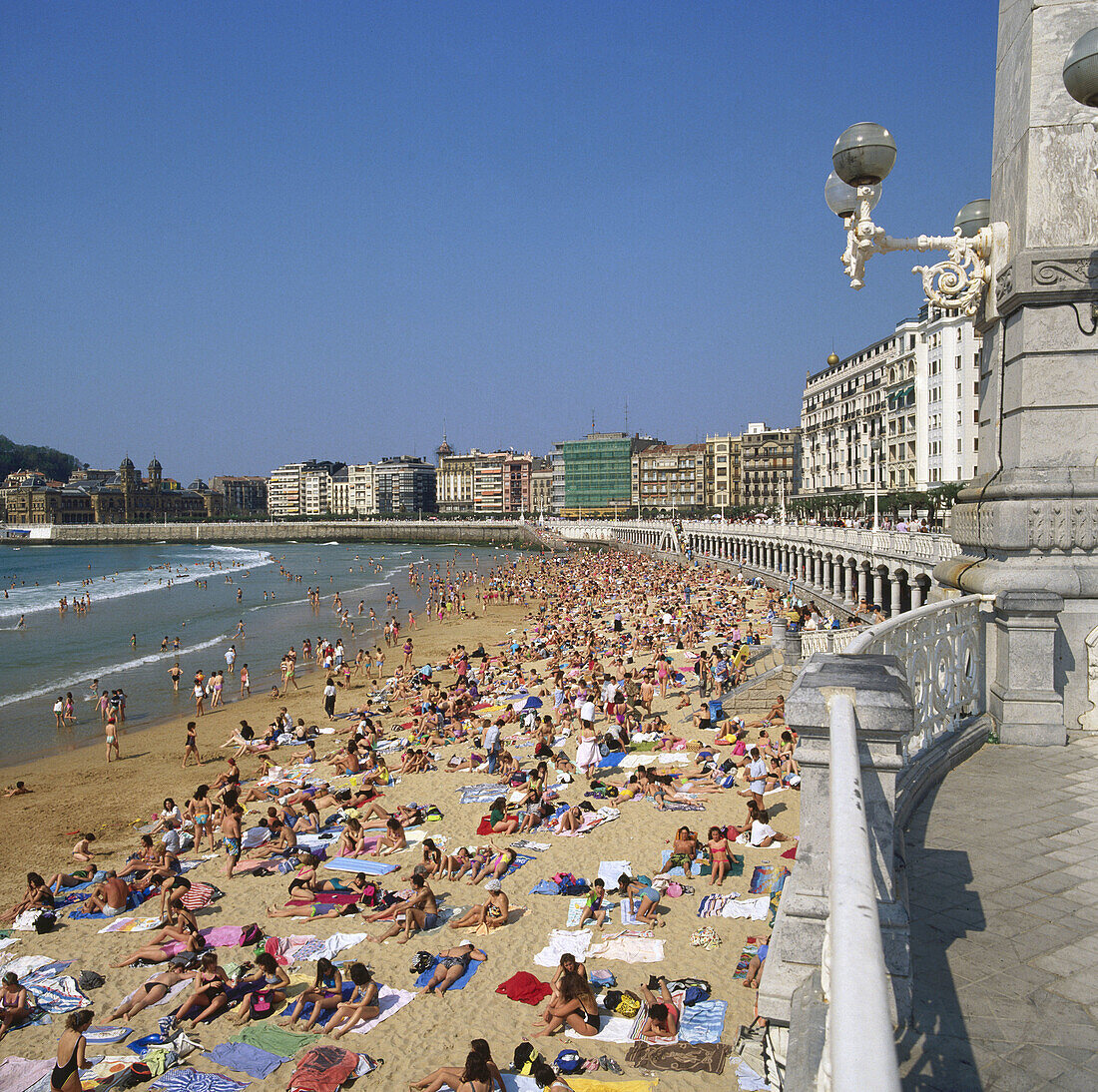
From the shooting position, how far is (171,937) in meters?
10.1

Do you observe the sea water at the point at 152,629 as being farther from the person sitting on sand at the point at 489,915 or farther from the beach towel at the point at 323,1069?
the beach towel at the point at 323,1069

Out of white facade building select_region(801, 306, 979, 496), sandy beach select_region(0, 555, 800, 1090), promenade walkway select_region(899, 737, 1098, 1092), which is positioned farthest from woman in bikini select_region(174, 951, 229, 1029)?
white facade building select_region(801, 306, 979, 496)

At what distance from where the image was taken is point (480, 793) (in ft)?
48.9

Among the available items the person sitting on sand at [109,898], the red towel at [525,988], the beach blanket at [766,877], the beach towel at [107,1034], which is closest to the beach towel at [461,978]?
the red towel at [525,988]

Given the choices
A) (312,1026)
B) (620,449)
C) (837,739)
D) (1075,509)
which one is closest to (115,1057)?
(312,1026)

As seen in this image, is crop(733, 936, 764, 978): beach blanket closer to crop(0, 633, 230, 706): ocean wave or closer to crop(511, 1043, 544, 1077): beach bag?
crop(511, 1043, 544, 1077): beach bag

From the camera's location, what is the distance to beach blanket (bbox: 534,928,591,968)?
9148mm

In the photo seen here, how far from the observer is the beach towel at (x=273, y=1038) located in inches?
313

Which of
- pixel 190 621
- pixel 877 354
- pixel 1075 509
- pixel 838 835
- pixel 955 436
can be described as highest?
pixel 877 354

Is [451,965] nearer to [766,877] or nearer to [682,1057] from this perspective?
[682,1057]

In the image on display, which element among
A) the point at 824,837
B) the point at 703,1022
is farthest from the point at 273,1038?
the point at 824,837

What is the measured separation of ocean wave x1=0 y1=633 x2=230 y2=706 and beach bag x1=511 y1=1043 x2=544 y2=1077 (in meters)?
24.4

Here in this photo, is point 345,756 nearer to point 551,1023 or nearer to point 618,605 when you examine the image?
point 551,1023

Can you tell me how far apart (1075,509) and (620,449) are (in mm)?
133207
